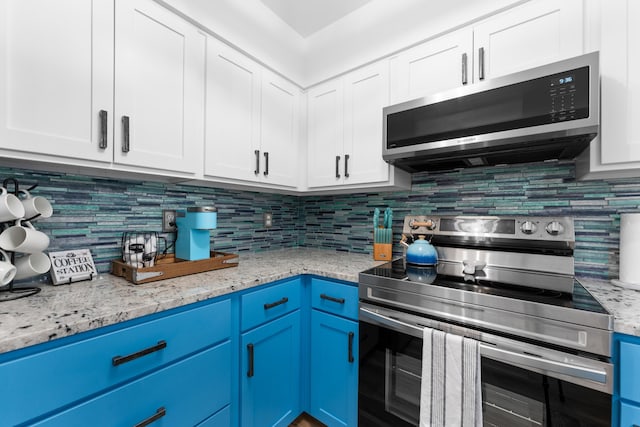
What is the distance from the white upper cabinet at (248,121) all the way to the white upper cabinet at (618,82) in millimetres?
1580

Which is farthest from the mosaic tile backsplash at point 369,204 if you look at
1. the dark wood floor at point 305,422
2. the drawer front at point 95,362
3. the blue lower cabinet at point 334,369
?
the dark wood floor at point 305,422

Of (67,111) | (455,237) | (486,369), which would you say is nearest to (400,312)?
(486,369)

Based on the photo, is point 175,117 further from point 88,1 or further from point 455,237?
point 455,237

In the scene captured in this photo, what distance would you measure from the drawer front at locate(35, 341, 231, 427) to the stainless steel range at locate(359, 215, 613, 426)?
647 mm

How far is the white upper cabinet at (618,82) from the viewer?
1.03m

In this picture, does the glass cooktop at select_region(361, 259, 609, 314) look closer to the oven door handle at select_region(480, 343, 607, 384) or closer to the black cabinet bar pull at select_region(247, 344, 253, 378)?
the oven door handle at select_region(480, 343, 607, 384)

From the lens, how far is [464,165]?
1.59 metres

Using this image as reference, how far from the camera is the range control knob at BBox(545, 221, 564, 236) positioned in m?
1.27

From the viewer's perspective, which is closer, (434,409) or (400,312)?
(434,409)

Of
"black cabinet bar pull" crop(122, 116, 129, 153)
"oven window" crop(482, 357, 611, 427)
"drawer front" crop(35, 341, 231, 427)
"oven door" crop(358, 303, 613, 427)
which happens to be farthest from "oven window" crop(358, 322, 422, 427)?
"black cabinet bar pull" crop(122, 116, 129, 153)

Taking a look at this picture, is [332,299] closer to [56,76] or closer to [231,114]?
[231,114]

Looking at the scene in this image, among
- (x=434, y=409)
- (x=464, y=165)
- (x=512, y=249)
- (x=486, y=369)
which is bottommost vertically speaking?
(x=434, y=409)

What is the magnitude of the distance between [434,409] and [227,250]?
4.90ft

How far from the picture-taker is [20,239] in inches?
37.7
